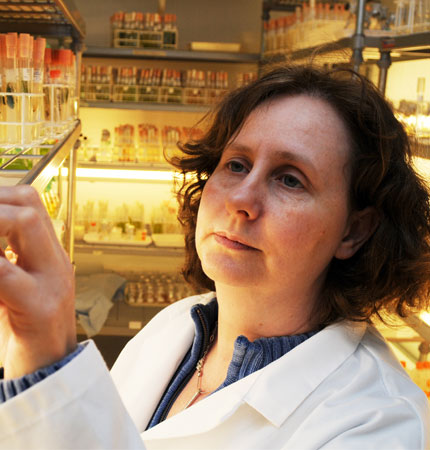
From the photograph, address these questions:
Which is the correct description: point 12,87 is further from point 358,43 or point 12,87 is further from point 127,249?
point 127,249

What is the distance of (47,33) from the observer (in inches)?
104

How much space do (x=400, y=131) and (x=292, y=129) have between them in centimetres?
27

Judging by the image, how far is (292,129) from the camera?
118cm

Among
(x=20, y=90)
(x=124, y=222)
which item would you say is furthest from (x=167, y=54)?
(x=20, y=90)

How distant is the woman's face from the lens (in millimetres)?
1125

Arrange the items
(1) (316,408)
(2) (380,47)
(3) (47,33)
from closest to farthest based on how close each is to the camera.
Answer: (1) (316,408), (3) (47,33), (2) (380,47)

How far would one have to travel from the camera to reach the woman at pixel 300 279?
106cm

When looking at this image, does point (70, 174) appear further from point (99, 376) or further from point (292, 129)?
point (99, 376)

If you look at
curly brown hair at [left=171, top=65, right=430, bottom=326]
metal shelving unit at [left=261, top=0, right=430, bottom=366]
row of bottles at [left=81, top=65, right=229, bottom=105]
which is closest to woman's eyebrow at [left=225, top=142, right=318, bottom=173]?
curly brown hair at [left=171, top=65, right=430, bottom=326]

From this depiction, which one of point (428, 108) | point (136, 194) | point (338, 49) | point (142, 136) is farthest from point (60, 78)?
point (136, 194)

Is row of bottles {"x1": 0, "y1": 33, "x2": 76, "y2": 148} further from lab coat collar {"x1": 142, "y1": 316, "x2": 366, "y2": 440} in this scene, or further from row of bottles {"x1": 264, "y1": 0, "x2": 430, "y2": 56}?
row of bottles {"x1": 264, "y1": 0, "x2": 430, "y2": 56}

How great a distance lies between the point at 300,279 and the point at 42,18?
1.84 metres

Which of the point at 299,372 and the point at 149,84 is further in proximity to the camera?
the point at 149,84

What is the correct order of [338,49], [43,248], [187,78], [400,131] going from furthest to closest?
[187,78], [338,49], [400,131], [43,248]
